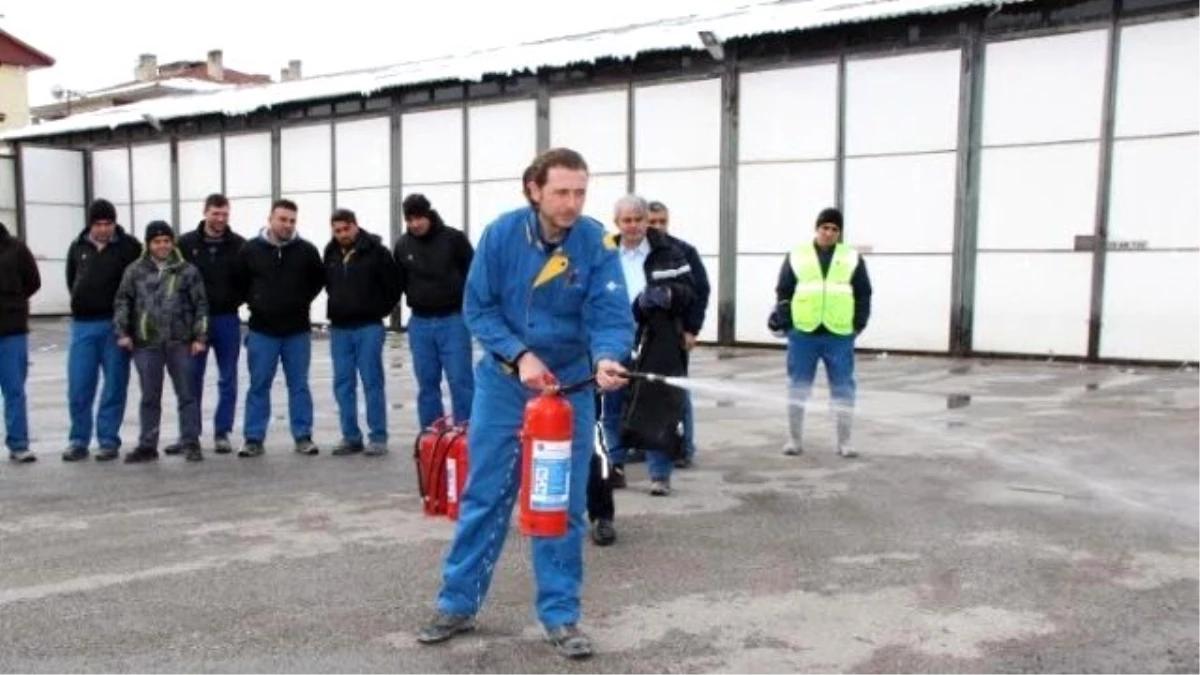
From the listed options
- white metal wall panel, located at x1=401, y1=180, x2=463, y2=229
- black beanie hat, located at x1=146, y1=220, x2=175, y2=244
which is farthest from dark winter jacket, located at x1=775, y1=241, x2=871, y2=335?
white metal wall panel, located at x1=401, y1=180, x2=463, y2=229

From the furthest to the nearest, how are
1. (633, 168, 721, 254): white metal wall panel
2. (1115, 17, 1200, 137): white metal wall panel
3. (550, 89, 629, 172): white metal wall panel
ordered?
(550, 89, 629, 172): white metal wall panel < (633, 168, 721, 254): white metal wall panel < (1115, 17, 1200, 137): white metal wall panel

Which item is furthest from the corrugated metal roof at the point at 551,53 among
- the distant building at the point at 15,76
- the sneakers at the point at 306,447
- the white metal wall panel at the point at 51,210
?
the distant building at the point at 15,76

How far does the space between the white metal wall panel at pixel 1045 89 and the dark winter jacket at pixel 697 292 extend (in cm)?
Answer: 968

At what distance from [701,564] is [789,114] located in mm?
13091

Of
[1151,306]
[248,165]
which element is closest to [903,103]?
[1151,306]

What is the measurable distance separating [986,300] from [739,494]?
1013 centimetres

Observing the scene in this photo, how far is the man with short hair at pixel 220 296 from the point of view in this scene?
29.2ft

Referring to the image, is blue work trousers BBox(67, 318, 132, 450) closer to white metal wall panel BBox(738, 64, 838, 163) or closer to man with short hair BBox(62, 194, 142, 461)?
man with short hair BBox(62, 194, 142, 461)

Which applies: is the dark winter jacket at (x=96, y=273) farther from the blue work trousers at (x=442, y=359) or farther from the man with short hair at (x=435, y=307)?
the blue work trousers at (x=442, y=359)

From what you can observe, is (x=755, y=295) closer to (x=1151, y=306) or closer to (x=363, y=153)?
(x=1151, y=306)

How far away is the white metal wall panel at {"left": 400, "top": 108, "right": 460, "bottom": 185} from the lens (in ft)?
71.6

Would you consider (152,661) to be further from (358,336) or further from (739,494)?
(358,336)

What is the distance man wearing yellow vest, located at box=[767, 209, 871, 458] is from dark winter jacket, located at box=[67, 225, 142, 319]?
16.9ft

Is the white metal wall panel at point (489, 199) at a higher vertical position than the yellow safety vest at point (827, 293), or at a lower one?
higher
